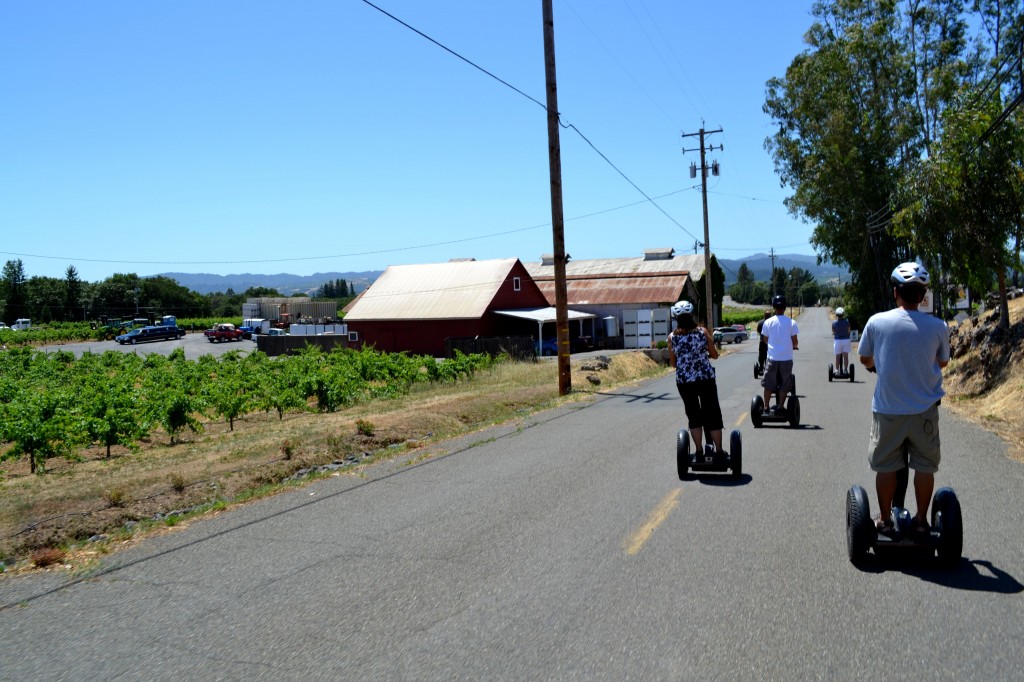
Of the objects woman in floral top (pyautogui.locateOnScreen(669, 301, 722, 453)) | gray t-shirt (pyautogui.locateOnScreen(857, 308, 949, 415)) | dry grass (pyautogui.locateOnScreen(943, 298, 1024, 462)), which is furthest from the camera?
dry grass (pyautogui.locateOnScreen(943, 298, 1024, 462))

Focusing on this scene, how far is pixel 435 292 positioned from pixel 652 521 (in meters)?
50.2

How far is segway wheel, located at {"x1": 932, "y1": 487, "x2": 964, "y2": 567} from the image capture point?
5.46m

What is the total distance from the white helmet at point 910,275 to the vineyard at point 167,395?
1369 centimetres

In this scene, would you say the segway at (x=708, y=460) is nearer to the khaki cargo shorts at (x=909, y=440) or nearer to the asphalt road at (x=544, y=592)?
the asphalt road at (x=544, y=592)

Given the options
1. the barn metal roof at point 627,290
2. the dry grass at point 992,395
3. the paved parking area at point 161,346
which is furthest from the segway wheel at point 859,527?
the paved parking area at point 161,346

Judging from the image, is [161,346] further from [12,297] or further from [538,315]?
[12,297]

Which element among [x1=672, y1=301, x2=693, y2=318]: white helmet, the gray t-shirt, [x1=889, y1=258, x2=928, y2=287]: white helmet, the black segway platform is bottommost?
the black segway platform

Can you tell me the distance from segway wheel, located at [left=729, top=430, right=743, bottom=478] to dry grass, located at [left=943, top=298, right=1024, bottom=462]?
3744 millimetres

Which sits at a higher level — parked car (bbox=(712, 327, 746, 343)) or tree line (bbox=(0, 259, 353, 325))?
tree line (bbox=(0, 259, 353, 325))

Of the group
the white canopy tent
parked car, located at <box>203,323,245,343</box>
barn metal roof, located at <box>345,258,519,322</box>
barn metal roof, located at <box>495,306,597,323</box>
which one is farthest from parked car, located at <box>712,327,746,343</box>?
parked car, located at <box>203,323,245,343</box>

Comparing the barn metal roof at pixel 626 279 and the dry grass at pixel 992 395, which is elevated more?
the barn metal roof at pixel 626 279

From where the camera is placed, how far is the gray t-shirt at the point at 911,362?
557cm

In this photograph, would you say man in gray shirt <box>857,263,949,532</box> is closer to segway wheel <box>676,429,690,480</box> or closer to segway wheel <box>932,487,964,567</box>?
segway wheel <box>932,487,964,567</box>

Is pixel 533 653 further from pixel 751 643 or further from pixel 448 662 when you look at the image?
pixel 751 643
